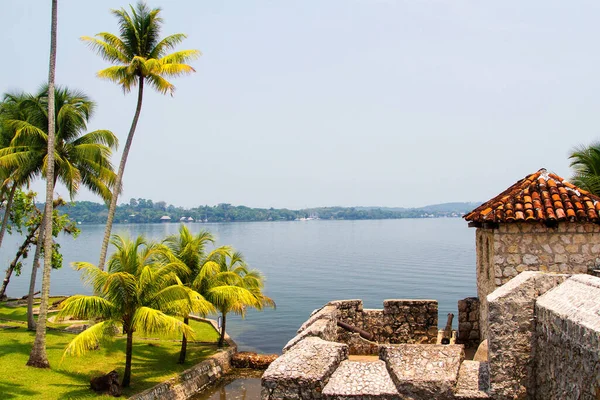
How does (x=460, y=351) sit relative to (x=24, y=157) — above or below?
below

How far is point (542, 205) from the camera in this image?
37.2 ft

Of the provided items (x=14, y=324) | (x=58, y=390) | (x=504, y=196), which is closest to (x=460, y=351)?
(x=504, y=196)

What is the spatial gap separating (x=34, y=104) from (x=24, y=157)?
10.4ft

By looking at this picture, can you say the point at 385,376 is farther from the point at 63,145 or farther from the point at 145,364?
the point at 63,145

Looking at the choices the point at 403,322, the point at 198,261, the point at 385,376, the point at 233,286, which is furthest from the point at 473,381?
the point at 198,261

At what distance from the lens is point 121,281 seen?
16.2 meters

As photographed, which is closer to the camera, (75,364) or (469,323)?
(469,323)

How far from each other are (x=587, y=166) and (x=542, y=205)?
1421 cm

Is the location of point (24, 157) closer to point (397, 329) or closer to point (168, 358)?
point (168, 358)

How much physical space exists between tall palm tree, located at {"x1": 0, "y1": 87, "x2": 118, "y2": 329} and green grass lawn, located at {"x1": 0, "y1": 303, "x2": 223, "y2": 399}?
3595 mm

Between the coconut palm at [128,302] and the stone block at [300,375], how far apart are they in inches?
381

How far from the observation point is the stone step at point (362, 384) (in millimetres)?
5980

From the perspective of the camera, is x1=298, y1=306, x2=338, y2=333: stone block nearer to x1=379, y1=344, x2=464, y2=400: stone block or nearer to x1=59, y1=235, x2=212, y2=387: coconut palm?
x1=59, y1=235, x2=212, y2=387: coconut palm

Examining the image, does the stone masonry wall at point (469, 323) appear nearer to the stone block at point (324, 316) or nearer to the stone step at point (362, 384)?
the stone block at point (324, 316)
